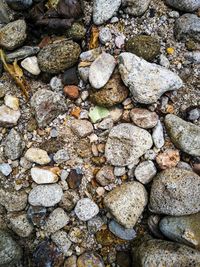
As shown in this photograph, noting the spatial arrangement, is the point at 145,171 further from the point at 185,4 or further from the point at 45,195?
the point at 185,4

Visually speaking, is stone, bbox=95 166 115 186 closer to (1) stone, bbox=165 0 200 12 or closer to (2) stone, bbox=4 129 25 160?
(2) stone, bbox=4 129 25 160

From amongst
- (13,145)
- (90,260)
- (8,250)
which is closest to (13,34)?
(13,145)

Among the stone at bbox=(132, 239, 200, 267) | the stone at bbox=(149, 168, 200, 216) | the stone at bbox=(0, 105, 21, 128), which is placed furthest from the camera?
the stone at bbox=(0, 105, 21, 128)

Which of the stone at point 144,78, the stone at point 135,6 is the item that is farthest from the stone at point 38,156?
the stone at point 135,6

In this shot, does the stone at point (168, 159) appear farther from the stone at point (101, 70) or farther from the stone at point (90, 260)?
the stone at point (90, 260)

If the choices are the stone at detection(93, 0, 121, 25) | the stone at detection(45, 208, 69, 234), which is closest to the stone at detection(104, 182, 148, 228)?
the stone at detection(45, 208, 69, 234)

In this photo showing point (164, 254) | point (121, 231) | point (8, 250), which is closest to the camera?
point (164, 254)
